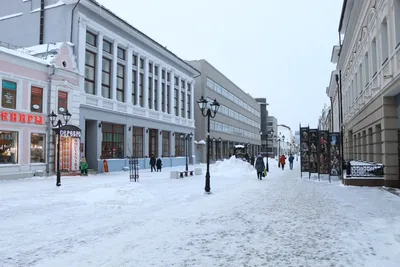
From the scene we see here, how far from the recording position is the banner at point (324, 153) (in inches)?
848

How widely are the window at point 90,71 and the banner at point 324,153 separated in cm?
1817

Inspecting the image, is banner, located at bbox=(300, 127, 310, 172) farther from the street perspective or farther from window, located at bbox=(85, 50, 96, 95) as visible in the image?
window, located at bbox=(85, 50, 96, 95)

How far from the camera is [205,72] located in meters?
57.5

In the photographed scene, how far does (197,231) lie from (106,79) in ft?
83.7

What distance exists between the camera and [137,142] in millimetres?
35156

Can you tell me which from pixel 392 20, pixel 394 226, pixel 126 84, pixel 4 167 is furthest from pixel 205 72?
pixel 394 226

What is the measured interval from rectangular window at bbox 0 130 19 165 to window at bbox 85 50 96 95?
7935mm

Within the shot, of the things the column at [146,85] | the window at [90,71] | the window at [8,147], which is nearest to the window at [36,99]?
the window at [8,147]

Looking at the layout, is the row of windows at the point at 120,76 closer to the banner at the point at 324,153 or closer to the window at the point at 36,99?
the window at the point at 36,99

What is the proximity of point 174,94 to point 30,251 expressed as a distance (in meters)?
Result: 38.8

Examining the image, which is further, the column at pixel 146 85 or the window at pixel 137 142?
the column at pixel 146 85

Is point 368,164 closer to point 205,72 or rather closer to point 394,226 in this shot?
point 394,226

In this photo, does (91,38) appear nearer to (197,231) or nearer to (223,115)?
(197,231)

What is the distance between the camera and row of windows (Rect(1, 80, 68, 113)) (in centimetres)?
2075
